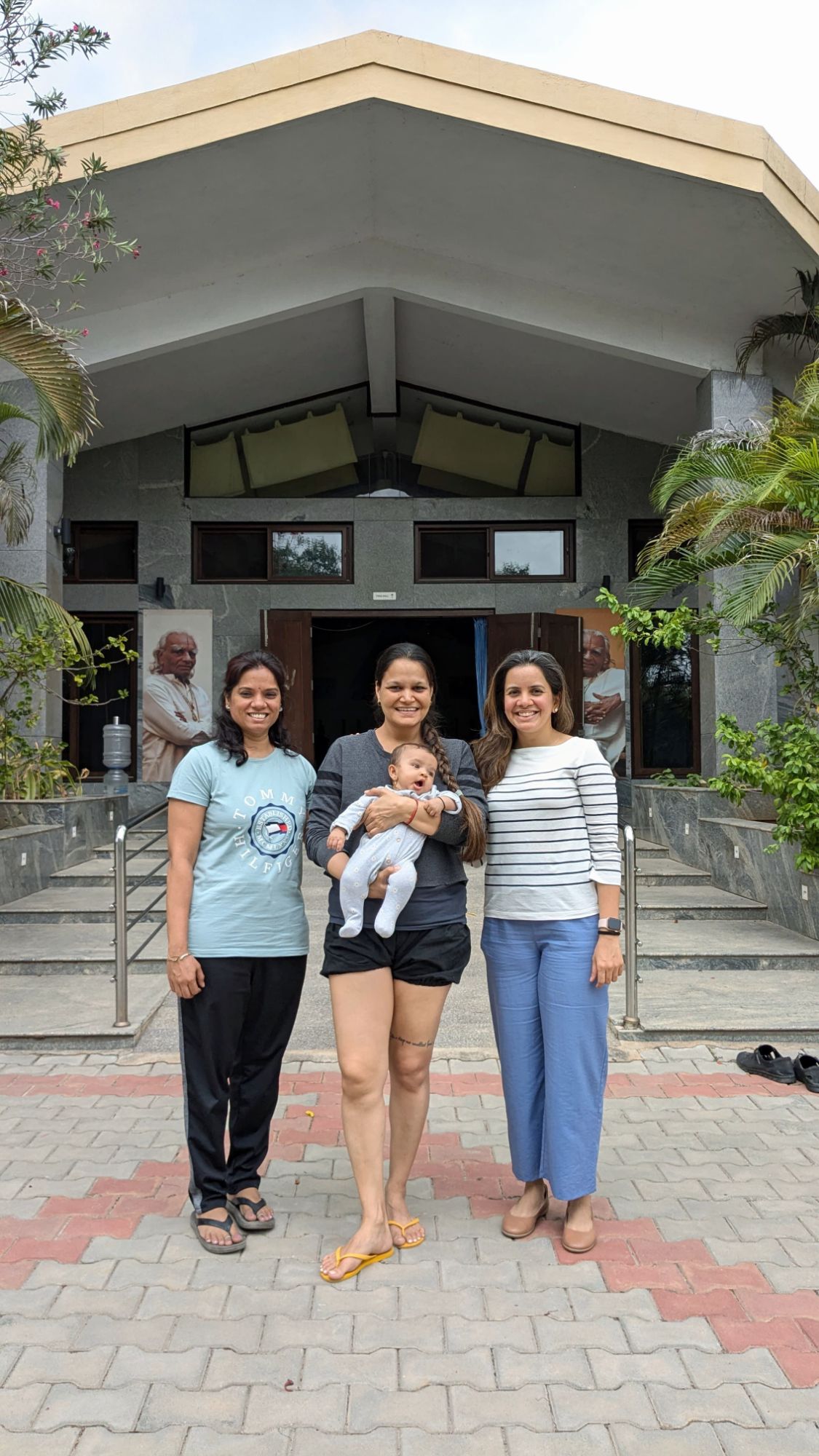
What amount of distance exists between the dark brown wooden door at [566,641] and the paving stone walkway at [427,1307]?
954cm

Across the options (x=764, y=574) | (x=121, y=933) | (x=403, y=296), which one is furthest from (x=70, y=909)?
(x=403, y=296)

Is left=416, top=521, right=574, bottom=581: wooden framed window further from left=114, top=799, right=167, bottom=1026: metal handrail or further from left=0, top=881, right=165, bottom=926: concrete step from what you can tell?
left=114, top=799, right=167, bottom=1026: metal handrail

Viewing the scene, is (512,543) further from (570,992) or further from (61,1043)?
(570,992)

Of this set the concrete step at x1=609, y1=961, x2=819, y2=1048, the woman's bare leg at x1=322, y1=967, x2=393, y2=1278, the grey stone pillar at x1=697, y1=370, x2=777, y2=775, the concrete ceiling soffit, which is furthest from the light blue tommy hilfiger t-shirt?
the concrete ceiling soffit

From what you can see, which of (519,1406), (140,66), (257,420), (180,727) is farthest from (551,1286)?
(257,420)

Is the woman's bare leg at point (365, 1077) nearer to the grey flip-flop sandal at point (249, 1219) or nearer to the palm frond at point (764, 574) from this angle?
the grey flip-flop sandal at point (249, 1219)

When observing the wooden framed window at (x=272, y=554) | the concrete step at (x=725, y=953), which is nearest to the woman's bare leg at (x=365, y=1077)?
the concrete step at (x=725, y=953)

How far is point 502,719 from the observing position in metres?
3.46

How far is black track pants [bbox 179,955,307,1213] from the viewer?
324 centimetres

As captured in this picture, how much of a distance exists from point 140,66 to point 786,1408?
10.3 metres

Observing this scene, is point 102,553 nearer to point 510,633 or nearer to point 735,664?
point 510,633

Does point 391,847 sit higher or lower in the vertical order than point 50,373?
lower

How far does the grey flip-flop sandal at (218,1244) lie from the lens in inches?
126

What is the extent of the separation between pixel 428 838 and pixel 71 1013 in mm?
3335
